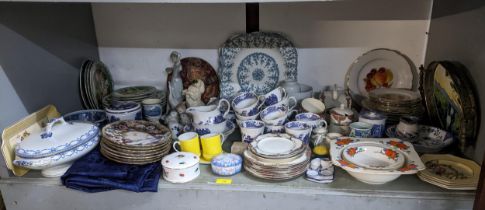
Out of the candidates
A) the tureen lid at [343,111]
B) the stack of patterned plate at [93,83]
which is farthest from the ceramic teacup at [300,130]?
the stack of patterned plate at [93,83]

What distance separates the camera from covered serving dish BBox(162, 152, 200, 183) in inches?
37.0

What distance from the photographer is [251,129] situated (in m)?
1.07

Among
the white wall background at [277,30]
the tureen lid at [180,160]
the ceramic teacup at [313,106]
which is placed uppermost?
the white wall background at [277,30]

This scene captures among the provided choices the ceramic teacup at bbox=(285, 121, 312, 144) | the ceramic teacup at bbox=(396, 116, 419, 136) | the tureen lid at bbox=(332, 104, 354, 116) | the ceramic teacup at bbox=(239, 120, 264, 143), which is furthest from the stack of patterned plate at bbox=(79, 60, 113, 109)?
the ceramic teacup at bbox=(396, 116, 419, 136)

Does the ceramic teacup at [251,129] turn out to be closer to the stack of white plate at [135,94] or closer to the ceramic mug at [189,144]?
the ceramic mug at [189,144]

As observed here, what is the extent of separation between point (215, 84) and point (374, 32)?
0.59m

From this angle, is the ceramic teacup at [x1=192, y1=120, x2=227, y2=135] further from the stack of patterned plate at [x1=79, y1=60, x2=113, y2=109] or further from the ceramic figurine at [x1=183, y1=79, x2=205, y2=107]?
the stack of patterned plate at [x1=79, y1=60, x2=113, y2=109]

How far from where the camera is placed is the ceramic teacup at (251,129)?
1071 mm

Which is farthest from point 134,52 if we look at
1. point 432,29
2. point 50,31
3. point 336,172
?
point 432,29

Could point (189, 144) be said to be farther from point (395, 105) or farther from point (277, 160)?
point (395, 105)

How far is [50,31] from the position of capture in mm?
1162

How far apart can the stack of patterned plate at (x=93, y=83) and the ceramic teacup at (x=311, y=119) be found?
0.73 m

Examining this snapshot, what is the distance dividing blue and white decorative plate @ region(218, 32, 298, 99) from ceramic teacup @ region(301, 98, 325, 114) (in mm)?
145

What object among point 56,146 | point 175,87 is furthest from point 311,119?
point 56,146
